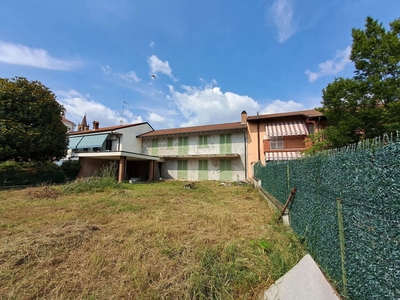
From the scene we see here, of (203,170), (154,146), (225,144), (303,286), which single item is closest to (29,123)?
(154,146)

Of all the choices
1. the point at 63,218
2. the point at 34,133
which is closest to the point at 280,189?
the point at 63,218

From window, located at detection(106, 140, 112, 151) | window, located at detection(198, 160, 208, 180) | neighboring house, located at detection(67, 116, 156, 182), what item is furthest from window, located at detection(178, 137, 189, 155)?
window, located at detection(106, 140, 112, 151)

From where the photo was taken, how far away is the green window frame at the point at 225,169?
2236cm

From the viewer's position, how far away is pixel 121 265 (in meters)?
3.81

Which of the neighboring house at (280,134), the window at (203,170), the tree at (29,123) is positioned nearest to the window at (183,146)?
the window at (203,170)

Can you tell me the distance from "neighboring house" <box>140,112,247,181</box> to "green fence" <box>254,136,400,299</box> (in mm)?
18308

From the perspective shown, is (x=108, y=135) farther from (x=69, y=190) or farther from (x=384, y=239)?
(x=384, y=239)

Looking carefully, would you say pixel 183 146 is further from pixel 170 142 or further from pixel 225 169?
pixel 225 169

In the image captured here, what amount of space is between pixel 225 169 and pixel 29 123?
67.6ft

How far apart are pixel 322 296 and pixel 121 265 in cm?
360

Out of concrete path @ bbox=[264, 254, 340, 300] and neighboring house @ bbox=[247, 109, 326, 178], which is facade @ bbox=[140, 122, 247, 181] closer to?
neighboring house @ bbox=[247, 109, 326, 178]

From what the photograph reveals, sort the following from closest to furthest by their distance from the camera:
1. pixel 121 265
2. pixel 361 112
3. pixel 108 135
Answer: pixel 121 265
pixel 361 112
pixel 108 135

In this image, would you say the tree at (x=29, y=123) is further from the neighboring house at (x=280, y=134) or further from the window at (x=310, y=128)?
the window at (x=310, y=128)

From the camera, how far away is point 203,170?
23.9m
